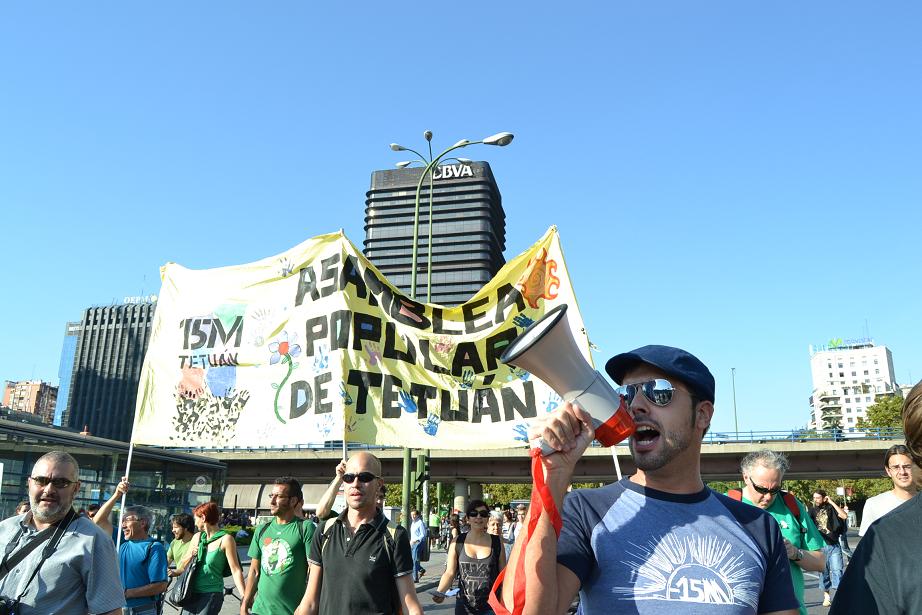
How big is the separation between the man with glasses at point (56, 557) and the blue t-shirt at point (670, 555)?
3.06m

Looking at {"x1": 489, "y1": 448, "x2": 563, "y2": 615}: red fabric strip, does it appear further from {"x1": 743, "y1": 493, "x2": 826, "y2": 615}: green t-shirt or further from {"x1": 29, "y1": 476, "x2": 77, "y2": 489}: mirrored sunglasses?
{"x1": 743, "y1": 493, "x2": 826, "y2": 615}: green t-shirt

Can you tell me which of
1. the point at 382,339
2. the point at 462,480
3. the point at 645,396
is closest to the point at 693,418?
the point at 645,396

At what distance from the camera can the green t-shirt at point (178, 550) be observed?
8.81 metres

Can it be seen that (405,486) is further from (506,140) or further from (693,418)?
(693,418)

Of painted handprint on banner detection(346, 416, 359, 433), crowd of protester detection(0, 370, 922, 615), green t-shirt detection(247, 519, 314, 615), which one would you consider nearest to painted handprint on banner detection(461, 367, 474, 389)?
painted handprint on banner detection(346, 416, 359, 433)

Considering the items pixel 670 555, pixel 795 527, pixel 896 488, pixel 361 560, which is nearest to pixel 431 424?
pixel 361 560

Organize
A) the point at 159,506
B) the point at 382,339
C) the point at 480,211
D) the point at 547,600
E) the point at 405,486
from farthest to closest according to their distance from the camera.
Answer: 1. the point at 480,211
2. the point at 159,506
3. the point at 405,486
4. the point at 382,339
5. the point at 547,600

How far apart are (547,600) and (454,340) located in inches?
267

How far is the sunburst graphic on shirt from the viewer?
225 cm

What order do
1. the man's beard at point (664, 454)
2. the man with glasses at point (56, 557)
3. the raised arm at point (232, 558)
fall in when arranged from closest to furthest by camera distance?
the man's beard at point (664, 454) → the man with glasses at point (56, 557) → the raised arm at point (232, 558)

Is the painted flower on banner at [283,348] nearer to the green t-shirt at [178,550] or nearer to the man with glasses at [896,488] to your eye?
the green t-shirt at [178,550]

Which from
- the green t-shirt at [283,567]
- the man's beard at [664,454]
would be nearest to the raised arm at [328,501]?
the green t-shirt at [283,567]

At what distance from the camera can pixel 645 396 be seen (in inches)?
98.1

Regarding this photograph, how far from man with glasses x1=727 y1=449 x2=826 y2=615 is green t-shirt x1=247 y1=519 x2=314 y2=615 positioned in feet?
10.9
